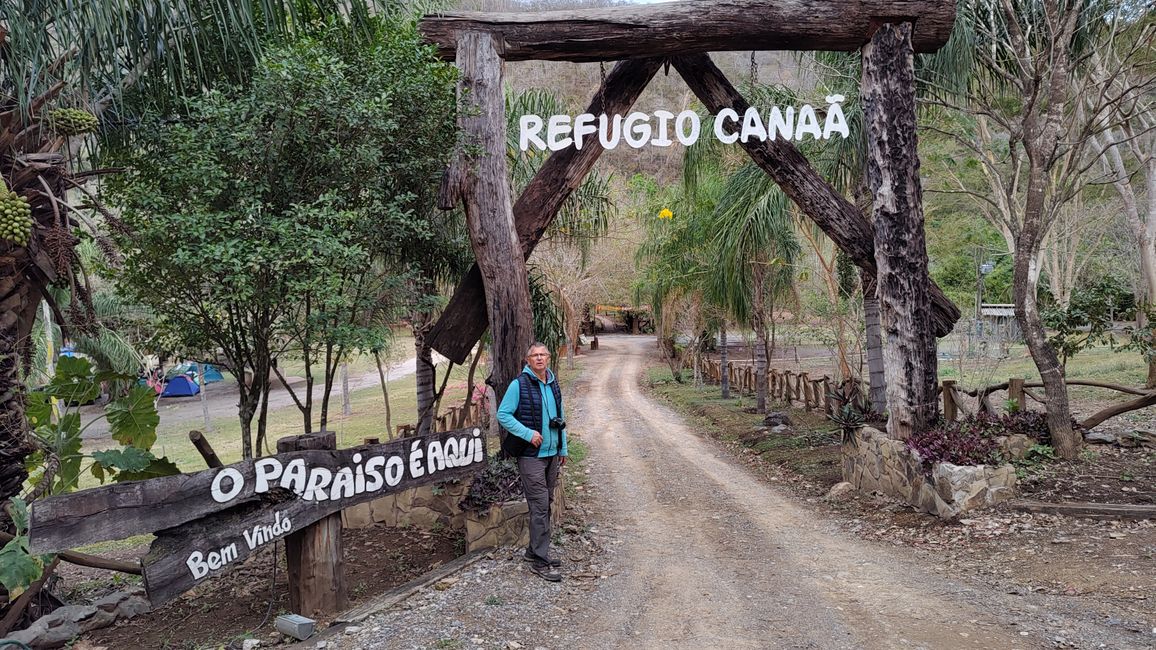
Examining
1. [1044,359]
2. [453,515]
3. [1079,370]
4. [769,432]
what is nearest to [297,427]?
[769,432]

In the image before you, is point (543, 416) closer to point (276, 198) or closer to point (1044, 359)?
point (276, 198)

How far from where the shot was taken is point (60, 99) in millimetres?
5191

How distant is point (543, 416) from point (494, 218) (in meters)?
2.08

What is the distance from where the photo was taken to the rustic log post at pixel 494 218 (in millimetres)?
6602

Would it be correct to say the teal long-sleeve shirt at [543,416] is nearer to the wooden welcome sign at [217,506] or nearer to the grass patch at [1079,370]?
the wooden welcome sign at [217,506]

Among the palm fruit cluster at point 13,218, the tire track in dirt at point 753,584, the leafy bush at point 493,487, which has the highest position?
the palm fruit cluster at point 13,218

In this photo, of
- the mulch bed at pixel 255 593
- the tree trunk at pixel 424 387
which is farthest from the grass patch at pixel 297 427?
the mulch bed at pixel 255 593

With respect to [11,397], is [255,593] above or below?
below

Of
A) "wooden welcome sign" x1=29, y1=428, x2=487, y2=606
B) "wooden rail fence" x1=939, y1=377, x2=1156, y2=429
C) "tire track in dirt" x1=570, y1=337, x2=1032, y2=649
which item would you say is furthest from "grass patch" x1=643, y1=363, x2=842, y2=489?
"wooden welcome sign" x1=29, y1=428, x2=487, y2=606

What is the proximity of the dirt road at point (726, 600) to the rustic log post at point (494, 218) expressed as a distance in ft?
5.98

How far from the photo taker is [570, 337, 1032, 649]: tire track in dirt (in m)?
4.48

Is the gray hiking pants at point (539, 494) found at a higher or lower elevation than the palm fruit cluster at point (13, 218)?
lower

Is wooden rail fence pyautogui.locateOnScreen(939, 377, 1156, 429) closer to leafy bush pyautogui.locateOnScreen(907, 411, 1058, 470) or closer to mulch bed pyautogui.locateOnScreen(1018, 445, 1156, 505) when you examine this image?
leafy bush pyautogui.locateOnScreen(907, 411, 1058, 470)

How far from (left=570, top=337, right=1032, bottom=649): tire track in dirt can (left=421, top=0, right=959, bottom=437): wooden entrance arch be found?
1.92m
